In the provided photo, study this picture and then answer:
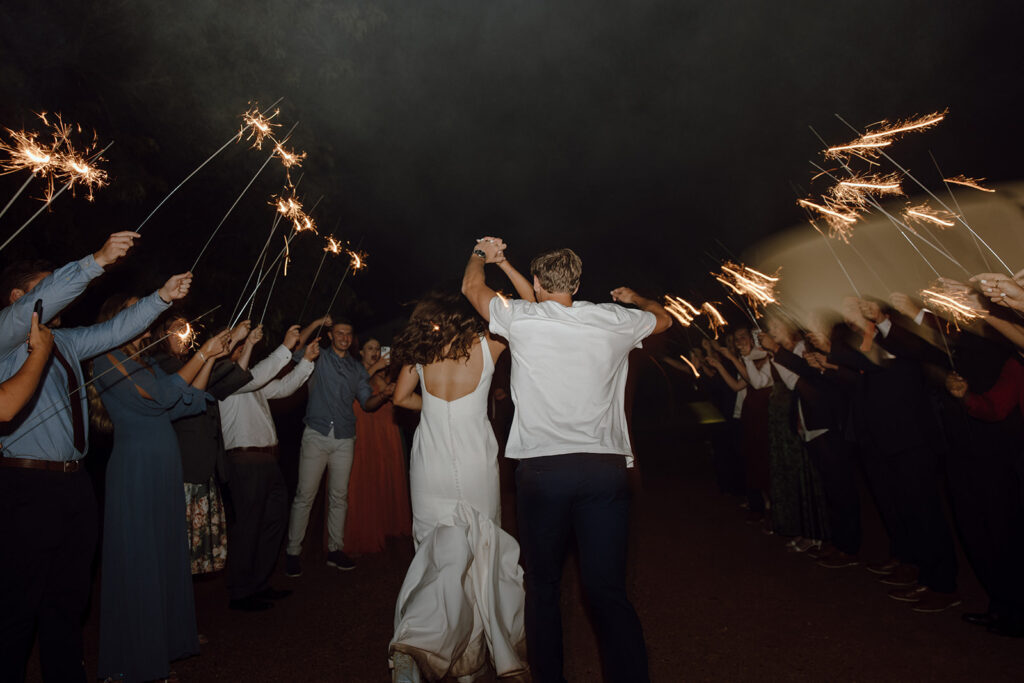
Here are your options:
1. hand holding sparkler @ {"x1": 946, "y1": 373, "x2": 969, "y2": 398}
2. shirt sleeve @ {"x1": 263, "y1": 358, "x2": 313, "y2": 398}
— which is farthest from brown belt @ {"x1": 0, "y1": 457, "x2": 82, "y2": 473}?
hand holding sparkler @ {"x1": 946, "y1": 373, "x2": 969, "y2": 398}

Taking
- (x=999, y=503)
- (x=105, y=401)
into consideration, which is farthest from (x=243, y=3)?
(x=999, y=503)

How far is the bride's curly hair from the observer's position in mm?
4047

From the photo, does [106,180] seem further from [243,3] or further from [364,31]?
[364,31]

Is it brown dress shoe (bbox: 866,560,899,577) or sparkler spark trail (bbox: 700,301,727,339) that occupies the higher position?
sparkler spark trail (bbox: 700,301,727,339)

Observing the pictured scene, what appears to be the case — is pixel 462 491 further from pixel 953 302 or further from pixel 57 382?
pixel 953 302

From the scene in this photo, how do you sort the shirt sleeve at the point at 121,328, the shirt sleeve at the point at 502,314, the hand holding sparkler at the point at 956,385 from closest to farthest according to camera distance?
the shirt sleeve at the point at 502,314 → the shirt sleeve at the point at 121,328 → the hand holding sparkler at the point at 956,385

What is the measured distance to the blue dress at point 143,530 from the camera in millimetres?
3650

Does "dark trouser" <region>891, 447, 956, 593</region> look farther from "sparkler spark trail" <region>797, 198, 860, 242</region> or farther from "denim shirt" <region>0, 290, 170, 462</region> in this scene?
"denim shirt" <region>0, 290, 170, 462</region>

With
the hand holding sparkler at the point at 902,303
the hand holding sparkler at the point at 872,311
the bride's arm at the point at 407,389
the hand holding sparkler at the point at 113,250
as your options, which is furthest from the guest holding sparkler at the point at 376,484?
the hand holding sparkler at the point at 902,303

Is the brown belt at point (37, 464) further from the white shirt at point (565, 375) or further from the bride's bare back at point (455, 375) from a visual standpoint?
the white shirt at point (565, 375)

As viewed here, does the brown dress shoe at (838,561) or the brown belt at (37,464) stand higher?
the brown belt at (37,464)

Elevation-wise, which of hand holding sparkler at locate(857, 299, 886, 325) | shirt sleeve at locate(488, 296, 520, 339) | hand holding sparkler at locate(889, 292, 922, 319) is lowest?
shirt sleeve at locate(488, 296, 520, 339)

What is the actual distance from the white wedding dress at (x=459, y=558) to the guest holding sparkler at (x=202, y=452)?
1447 mm

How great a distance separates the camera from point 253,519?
543 cm
